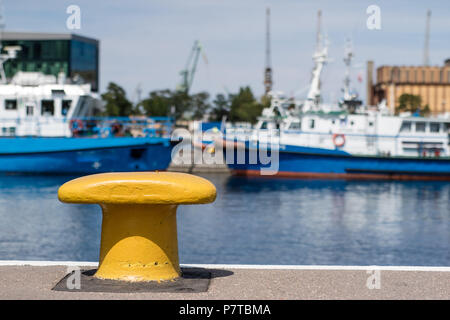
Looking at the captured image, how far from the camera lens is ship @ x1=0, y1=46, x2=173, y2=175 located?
37.8m

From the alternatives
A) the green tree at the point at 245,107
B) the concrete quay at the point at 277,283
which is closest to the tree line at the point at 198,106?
the green tree at the point at 245,107

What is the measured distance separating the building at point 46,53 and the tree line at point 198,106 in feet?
16.6

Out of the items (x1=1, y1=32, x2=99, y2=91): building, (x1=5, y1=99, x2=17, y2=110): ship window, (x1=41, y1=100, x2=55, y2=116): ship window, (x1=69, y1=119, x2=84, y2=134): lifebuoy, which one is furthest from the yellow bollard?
(x1=1, y1=32, x2=99, y2=91): building

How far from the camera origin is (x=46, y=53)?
65312 millimetres

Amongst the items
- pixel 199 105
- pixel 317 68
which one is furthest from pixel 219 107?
pixel 317 68

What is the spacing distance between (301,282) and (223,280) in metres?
0.73

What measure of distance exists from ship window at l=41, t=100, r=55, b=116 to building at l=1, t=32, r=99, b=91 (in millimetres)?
25185

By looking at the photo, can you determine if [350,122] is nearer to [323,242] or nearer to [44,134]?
[44,134]

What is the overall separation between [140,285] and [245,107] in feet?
227

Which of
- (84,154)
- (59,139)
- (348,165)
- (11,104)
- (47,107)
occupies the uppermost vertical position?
(11,104)

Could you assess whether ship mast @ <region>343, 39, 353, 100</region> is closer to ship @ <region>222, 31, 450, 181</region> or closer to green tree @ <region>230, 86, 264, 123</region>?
ship @ <region>222, 31, 450, 181</region>

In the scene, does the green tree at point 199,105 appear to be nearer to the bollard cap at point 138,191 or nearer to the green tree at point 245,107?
the green tree at point 245,107

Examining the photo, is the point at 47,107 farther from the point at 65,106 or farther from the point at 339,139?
the point at 339,139
